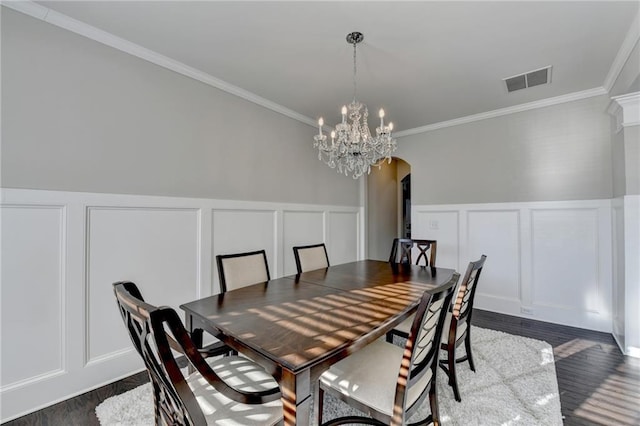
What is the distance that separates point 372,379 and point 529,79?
317 centimetres

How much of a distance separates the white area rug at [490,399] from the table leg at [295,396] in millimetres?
872

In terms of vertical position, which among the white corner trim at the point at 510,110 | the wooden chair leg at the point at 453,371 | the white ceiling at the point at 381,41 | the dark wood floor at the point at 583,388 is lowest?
the dark wood floor at the point at 583,388

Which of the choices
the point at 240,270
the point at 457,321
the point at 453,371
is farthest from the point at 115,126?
the point at 453,371

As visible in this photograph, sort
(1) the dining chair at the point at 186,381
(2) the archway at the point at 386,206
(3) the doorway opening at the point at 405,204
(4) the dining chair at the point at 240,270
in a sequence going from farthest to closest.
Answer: (3) the doorway opening at the point at 405,204
(2) the archway at the point at 386,206
(4) the dining chair at the point at 240,270
(1) the dining chair at the point at 186,381

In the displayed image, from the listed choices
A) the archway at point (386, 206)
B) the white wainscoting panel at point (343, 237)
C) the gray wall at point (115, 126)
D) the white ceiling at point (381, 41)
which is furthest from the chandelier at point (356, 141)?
the archway at point (386, 206)

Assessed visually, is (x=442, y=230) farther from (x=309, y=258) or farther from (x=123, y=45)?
(x=123, y=45)

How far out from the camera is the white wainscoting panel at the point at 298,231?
11.7 feet

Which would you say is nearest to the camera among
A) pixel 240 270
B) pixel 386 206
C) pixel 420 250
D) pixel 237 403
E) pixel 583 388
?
pixel 237 403

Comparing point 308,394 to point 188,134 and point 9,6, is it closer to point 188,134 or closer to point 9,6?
point 188,134

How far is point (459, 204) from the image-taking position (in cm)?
403

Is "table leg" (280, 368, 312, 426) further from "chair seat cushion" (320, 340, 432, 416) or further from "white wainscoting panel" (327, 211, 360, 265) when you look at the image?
"white wainscoting panel" (327, 211, 360, 265)

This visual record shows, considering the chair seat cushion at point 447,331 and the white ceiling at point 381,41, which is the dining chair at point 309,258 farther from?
the white ceiling at point 381,41

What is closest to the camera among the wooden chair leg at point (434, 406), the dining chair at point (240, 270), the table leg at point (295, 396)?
the table leg at point (295, 396)

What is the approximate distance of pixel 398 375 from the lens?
1.28m
